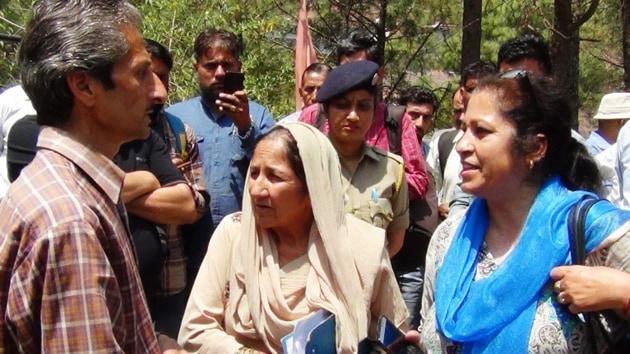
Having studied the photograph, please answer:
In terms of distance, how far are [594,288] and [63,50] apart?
1.53 metres

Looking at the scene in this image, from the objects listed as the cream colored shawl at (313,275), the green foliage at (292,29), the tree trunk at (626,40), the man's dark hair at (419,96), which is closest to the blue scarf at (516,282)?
the cream colored shawl at (313,275)

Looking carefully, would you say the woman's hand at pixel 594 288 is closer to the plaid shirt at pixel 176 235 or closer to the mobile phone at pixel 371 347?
the mobile phone at pixel 371 347

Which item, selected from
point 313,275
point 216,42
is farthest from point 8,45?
point 313,275

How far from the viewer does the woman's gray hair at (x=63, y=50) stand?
6.29 feet

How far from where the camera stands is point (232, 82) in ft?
14.4

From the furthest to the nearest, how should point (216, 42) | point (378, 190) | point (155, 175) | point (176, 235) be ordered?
point (216, 42) → point (378, 190) → point (176, 235) → point (155, 175)

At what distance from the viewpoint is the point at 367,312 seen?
3.16 metres

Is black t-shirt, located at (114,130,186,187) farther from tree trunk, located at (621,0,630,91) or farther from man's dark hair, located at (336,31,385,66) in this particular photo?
tree trunk, located at (621,0,630,91)

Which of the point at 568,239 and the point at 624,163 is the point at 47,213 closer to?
the point at 568,239

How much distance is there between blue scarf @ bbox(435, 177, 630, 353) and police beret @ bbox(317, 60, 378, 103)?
1.58 meters

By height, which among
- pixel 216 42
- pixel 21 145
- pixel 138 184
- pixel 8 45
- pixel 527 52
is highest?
pixel 8 45

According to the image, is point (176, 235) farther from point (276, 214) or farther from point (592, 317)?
point (592, 317)

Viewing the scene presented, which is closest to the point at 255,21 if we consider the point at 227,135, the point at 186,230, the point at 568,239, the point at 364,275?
the point at 227,135

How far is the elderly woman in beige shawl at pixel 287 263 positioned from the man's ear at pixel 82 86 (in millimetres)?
1257
